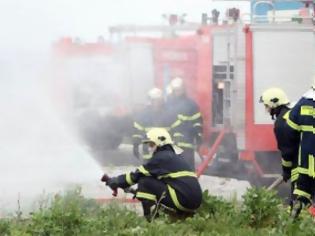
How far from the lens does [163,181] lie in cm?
796

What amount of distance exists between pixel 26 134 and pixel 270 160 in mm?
2992

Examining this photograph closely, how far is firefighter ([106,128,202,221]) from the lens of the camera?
25.6 ft

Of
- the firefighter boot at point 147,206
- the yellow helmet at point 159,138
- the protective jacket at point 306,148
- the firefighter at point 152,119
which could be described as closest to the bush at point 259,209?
the protective jacket at point 306,148

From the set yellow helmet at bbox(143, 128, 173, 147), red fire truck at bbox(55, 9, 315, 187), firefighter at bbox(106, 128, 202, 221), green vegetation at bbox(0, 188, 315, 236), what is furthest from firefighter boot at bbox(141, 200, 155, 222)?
red fire truck at bbox(55, 9, 315, 187)

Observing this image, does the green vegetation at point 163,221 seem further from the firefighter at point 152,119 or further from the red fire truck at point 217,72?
the red fire truck at point 217,72

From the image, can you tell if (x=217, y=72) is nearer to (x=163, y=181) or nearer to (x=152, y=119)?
(x=152, y=119)

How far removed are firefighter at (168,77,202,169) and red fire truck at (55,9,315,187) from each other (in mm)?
476

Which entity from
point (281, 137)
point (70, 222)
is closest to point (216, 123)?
point (281, 137)

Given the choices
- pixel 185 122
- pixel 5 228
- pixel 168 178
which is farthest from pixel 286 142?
pixel 185 122

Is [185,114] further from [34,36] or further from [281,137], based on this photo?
[281,137]

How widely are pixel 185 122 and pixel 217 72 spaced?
1.27 meters

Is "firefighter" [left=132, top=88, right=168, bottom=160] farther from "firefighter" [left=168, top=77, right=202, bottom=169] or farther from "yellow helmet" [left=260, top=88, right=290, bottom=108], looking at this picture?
"yellow helmet" [left=260, top=88, right=290, bottom=108]

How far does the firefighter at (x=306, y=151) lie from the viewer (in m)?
7.25

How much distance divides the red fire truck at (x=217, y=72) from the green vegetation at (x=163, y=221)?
3.14 meters
